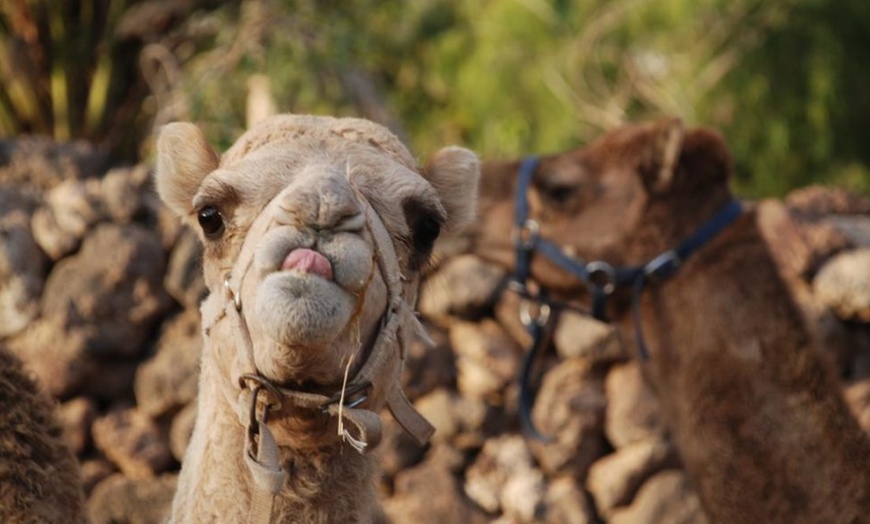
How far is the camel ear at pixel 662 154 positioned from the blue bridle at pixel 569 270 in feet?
0.97

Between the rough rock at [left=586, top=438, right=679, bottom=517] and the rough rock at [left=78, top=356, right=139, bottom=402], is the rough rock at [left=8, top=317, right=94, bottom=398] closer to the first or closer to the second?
the rough rock at [left=78, top=356, right=139, bottom=402]

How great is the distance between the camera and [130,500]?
19.5 feet

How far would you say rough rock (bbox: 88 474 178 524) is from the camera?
589 cm

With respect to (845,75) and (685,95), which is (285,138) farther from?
(845,75)

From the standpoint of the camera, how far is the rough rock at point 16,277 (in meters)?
5.95

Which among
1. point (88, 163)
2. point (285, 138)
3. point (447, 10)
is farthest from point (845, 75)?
point (285, 138)

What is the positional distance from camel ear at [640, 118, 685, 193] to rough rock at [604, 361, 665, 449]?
40.9 inches

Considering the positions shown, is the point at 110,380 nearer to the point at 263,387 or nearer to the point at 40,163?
the point at 40,163

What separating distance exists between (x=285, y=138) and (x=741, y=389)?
8.99 feet

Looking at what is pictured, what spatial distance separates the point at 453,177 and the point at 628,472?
3.44 metres

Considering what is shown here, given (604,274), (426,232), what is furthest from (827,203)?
(426,232)

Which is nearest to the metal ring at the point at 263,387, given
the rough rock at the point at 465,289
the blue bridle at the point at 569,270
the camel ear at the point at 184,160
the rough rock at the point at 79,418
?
the camel ear at the point at 184,160

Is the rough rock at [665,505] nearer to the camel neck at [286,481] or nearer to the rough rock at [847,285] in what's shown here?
the rough rock at [847,285]

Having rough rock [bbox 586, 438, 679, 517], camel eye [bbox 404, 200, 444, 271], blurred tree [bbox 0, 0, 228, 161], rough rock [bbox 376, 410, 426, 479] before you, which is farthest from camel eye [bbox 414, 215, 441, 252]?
blurred tree [bbox 0, 0, 228, 161]
